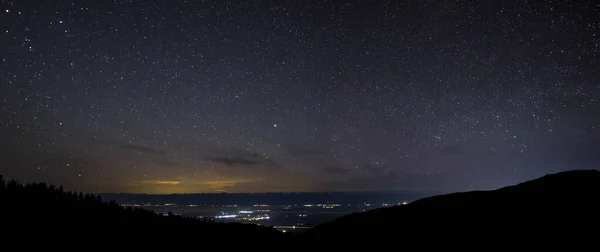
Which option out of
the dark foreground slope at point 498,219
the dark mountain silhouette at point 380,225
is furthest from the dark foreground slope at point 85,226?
the dark foreground slope at point 498,219

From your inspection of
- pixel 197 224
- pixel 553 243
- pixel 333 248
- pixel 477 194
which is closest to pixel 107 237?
pixel 197 224

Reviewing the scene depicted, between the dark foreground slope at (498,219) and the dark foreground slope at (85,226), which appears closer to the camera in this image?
the dark foreground slope at (85,226)

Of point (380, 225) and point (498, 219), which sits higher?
point (498, 219)

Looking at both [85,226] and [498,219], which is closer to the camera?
[85,226]

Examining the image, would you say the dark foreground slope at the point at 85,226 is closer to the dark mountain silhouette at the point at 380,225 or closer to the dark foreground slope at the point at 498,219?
the dark mountain silhouette at the point at 380,225

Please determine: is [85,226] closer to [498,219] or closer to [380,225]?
[380,225]

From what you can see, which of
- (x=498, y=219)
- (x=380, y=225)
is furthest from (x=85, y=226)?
(x=498, y=219)

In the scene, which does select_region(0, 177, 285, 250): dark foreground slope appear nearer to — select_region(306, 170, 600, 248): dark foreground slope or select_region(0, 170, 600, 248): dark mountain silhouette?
select_region(0, 170, 600, 248): dark mountain silhouette
